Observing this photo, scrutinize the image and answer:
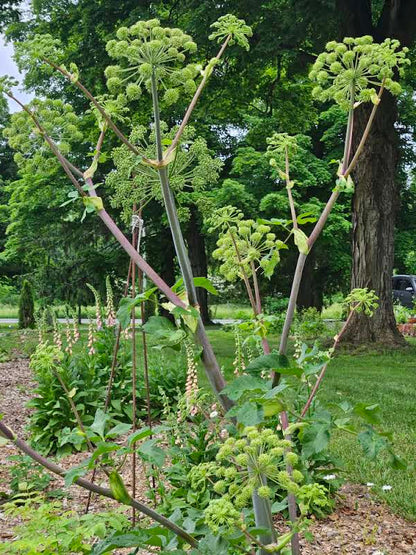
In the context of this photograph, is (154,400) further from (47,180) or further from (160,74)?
(47,180)

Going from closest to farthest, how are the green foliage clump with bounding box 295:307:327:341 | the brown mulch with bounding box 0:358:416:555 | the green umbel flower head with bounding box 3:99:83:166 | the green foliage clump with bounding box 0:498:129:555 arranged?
the green umbel flower head with bounding box 3:99:83:166 < the green foliage clump with bounding box 0:498:129:555 < the brown mulch with bounding box 0:358:416:555 < the green foliage clump with bounding box 295:307:327:341

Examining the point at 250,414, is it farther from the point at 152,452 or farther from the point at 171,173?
the point at 171,173

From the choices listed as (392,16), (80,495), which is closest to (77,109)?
(392,16)

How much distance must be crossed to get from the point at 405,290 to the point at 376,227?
52.7 feet

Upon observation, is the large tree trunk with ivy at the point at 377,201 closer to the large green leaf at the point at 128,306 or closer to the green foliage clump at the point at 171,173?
the green foliage clump at the point at 171,173

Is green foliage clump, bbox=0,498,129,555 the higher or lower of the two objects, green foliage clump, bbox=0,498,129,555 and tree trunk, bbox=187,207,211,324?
the lower

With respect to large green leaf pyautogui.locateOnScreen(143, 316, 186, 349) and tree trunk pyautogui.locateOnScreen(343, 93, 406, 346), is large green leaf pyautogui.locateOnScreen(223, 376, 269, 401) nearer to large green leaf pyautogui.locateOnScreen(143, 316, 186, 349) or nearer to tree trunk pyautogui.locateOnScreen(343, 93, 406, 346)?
large green leaf pyautogui.locateOnScreen(143, 316, 186, 349)

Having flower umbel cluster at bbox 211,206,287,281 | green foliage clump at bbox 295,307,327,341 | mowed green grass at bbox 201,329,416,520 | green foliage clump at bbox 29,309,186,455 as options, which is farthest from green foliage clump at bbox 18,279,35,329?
flower umbel cluster at bbox 211,206,287,281

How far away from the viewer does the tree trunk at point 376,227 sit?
11.6 metres

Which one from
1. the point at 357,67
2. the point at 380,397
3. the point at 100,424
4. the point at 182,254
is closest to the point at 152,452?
the point at 100,424

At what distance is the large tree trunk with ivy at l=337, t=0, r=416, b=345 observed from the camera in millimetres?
11492

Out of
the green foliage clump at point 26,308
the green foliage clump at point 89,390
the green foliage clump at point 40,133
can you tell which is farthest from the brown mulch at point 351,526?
the green foliage clump at point 26,308

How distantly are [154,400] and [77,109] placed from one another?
39.6 feet

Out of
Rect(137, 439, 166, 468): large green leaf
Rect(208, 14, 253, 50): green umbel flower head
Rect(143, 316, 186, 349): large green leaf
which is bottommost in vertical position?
Rect(137, 439, 166, 468): large green leaf
